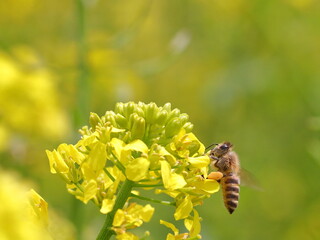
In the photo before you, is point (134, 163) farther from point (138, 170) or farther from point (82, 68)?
point (82, 68)

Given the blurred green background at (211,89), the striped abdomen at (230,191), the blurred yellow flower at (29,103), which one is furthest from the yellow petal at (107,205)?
the blurred yellow flower at (29,103)

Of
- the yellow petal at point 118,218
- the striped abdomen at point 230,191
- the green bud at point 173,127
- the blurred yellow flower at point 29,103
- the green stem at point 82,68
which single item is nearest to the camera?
the yellow petal at point 118,218

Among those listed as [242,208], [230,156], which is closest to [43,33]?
Answer: [242,208]

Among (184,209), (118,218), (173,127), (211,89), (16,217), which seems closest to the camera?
(16,217)

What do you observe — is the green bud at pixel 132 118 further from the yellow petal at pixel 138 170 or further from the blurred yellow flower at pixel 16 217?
the blurred yellow flower at pixel 16 217

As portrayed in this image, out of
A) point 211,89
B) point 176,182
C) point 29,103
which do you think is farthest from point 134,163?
point 211,89

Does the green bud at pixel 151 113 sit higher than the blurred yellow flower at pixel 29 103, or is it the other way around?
the blurred yellow flower at pixel 29 103
